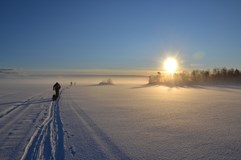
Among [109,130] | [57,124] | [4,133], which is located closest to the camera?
[4,133]

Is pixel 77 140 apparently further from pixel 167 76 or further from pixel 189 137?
pixel 167 76

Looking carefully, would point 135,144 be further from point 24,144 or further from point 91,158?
point 24,144

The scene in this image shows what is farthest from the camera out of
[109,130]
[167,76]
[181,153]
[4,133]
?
[167,76]

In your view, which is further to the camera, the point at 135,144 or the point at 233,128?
the point at 233,128

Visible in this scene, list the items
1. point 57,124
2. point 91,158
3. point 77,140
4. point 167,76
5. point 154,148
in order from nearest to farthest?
point 91,158 < point 154,148 < point 77,140 < point 57,124 < point 167,76

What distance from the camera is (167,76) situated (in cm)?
8712

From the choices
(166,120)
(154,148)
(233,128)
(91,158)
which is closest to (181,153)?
(154,148)

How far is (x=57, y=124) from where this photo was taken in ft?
33.3

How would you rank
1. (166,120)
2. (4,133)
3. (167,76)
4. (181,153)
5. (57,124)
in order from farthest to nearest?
(167,76) < (166,120) < (57,124) < (4,133) < (181,153)

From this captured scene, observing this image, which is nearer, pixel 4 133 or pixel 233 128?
pixel 4 133

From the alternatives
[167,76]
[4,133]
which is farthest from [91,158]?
[167,76]

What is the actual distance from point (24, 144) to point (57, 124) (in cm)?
318

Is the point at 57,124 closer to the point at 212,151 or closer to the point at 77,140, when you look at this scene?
the point at 77,140

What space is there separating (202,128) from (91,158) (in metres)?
5.34
